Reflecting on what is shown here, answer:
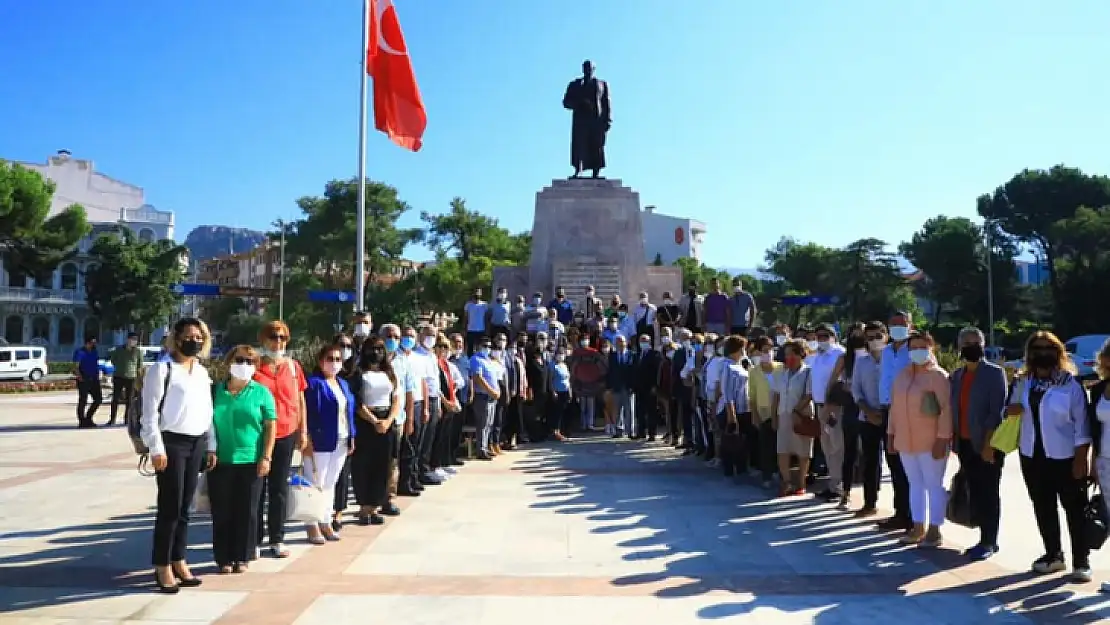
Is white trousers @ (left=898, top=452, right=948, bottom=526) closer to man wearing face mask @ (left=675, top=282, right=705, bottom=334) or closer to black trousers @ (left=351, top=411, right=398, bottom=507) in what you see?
black trousers @ (left=351, top=411, right=398, bottom=507)

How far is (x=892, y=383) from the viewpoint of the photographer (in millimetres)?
7074

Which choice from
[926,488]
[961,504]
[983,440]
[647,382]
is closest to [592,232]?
[647,382]

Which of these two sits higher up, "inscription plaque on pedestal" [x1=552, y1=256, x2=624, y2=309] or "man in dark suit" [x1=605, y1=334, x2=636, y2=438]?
"inscription plaque on pedestal" [x1=552, y1=256, x2=624, y2=309]

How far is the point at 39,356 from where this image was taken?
37.5 meters

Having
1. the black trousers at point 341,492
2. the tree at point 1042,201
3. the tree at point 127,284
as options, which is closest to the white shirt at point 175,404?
the black trousers at point 341,492

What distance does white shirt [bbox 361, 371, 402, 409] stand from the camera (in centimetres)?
719

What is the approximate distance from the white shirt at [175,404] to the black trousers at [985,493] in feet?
18.3

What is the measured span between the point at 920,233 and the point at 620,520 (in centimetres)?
5634

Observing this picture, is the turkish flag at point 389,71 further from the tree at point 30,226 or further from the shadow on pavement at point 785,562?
the tree at point 30,226

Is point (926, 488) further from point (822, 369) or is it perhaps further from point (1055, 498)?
point (822, 369)

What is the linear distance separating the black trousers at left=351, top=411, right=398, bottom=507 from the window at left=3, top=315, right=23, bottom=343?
201ft

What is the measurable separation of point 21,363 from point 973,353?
A: 1575 inches

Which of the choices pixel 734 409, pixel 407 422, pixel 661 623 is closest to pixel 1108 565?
pixel 661 623

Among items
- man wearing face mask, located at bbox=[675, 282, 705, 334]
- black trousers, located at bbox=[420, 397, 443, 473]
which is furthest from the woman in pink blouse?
man wearing face mask, located at bbox=[675, 282, 705, 334]
